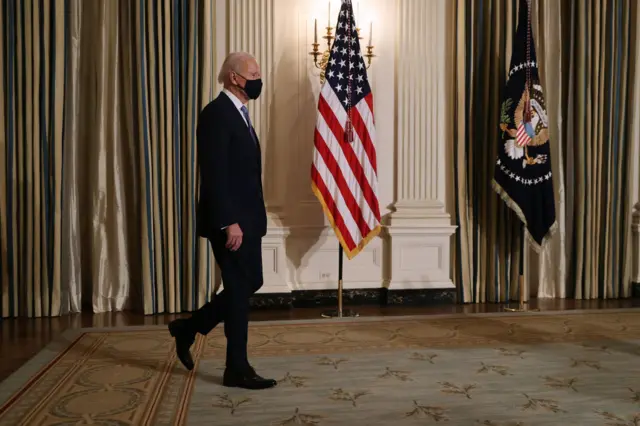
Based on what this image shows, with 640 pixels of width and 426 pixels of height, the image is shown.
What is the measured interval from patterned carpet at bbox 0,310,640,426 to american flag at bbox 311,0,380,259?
2.49 ft

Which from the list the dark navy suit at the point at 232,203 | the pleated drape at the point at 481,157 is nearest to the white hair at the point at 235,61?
the dark navy suit at the point at 232,203

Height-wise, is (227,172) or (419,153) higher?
(419,153)

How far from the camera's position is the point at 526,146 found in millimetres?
4898

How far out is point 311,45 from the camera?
5.08m

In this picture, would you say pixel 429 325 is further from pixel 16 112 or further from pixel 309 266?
pixel 16 112

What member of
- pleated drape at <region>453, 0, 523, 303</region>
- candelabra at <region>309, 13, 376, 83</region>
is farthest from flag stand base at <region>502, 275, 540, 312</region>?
candelabra at <region>309, 13, 376, 83</region>

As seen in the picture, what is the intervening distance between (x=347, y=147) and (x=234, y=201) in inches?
76.9

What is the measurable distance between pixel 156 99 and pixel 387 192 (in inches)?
78.1

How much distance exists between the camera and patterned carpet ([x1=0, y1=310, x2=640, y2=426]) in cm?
262

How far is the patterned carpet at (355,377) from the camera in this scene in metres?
2.62

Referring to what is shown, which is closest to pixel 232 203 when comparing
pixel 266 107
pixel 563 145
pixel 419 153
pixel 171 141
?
pixel 171 141

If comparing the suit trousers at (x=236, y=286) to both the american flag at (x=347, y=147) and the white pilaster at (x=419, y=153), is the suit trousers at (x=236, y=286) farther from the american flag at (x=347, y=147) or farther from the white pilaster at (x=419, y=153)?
the white pilaster at (x=419, y=153)

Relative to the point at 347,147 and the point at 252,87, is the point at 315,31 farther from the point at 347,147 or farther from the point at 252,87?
the point at 252,87

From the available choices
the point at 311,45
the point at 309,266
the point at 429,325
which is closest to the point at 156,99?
the point at 311,45
